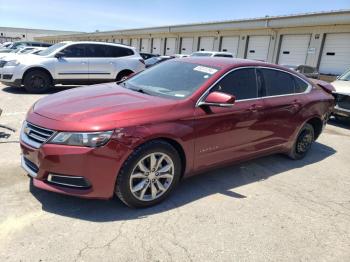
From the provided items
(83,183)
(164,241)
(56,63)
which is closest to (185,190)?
(164,241)

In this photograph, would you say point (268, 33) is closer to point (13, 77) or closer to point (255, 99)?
point (13, 77)

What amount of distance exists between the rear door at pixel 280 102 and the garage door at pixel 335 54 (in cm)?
1689

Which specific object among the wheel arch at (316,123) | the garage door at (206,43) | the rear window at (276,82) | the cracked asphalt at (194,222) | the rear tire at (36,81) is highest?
the garage door at (206,43)

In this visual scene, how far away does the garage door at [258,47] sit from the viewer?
979 inches

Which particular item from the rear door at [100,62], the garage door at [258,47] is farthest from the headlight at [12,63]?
the garage door at [258,47]

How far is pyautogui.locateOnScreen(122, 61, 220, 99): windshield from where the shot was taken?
12.9 ft

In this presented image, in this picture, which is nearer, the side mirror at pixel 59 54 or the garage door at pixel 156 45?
the side mirror at pixel 59 54

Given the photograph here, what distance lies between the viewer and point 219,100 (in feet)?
12.0

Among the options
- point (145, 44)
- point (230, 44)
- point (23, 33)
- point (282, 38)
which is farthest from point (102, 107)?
point (23, 33)

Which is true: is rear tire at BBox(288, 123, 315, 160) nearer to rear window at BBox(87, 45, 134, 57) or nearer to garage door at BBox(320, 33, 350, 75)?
rear window at BBox(87, 45, 134, 57)

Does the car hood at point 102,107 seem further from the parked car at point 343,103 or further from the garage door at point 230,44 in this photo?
the garage door at point 230,44

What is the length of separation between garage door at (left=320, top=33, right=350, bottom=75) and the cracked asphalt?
57.6 feet

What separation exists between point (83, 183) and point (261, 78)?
2788 millimetres

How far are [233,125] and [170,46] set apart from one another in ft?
111
